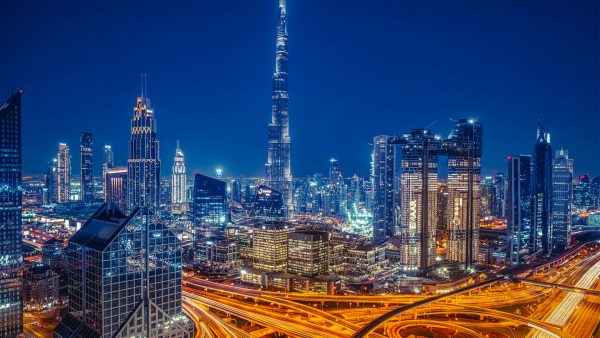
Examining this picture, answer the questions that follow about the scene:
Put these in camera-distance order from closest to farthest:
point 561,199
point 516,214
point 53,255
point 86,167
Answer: point 53,255 → point 516,214 → point 561,199 → point 86,167

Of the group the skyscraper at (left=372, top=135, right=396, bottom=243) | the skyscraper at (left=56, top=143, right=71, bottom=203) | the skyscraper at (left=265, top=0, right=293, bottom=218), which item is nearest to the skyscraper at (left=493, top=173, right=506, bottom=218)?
the skyscraper at (left=372, top=135, right=396, bottom=243)

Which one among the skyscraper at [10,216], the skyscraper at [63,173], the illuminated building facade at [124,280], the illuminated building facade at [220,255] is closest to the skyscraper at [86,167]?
the skyscraper at [63,173]

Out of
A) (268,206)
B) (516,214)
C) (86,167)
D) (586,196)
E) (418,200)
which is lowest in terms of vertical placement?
(268,206)

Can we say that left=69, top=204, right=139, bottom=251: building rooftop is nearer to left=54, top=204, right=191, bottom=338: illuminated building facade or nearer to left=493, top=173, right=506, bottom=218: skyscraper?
left=54, top=204, right=191, bottom=338: illuminated building facade

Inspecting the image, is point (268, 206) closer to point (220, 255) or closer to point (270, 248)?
point (220, 255)

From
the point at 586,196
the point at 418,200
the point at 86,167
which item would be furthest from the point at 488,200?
the point at 86,167

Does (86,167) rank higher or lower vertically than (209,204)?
higher

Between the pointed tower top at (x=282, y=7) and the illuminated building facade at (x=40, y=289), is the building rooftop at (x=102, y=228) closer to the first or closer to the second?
the illuminated building facade at (x=40, y=289)

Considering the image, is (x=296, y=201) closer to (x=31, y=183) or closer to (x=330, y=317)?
(x=31, y=183)
